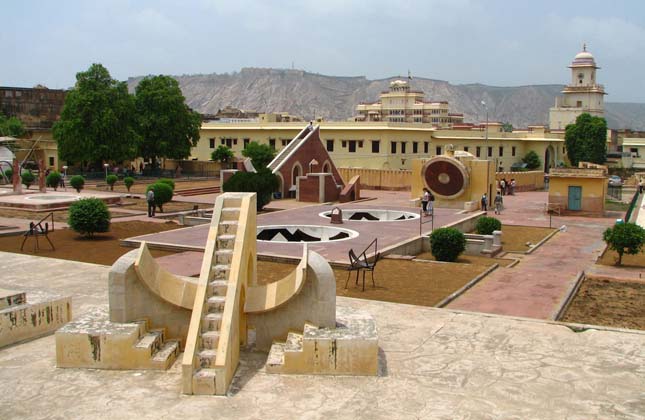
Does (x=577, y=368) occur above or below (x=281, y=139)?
below

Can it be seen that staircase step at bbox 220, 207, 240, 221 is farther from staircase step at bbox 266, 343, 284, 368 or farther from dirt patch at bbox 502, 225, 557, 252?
dirt patch at bbox 502, 225, 557, 252

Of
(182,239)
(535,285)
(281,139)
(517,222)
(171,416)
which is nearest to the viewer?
(171,416)

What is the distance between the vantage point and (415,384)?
8.30m

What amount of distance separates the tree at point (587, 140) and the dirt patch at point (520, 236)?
36710 millimetres

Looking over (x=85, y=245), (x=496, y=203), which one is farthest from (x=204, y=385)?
(x=496, y=203)

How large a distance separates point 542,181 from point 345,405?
4108 cm

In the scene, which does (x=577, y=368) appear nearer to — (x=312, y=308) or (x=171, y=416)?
(x=312, y=308)

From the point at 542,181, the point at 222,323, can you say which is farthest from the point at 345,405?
the point at 542,181

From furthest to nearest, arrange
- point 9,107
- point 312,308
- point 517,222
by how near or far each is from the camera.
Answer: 1. point 9,107
2. point 517,222
3. point 312,308

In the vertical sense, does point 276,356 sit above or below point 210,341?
below

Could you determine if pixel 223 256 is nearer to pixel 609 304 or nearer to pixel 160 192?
pixel 609 304

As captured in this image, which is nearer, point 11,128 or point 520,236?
point 520,236

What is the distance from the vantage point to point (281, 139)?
182 ft

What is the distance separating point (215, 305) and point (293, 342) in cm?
112
